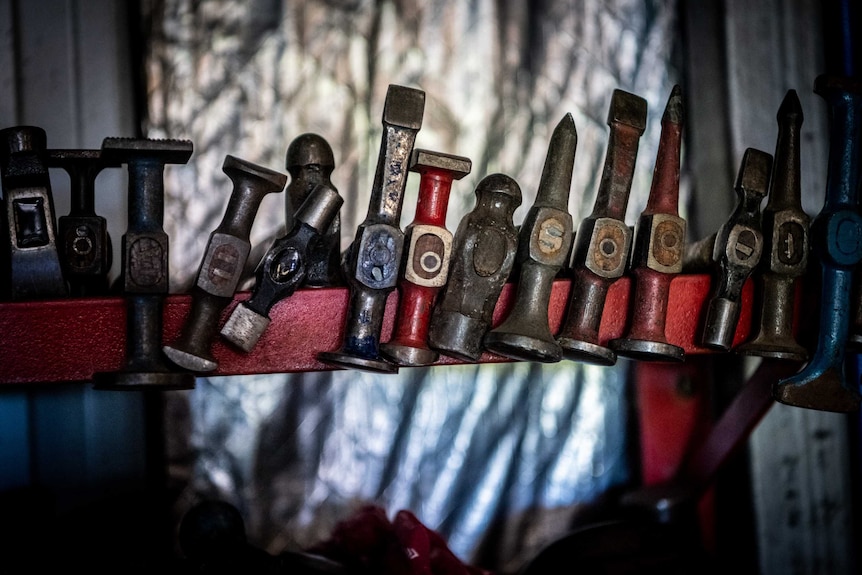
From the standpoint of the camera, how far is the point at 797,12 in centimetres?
173

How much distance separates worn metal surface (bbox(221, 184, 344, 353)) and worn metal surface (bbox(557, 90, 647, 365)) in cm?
35

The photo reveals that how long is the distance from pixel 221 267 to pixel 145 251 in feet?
0.34

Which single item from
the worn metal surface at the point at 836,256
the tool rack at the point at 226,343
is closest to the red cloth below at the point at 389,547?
the tool rack at the point at 226,343

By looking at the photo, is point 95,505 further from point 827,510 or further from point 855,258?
point 827,510

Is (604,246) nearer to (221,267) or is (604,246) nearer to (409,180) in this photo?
(221,267)

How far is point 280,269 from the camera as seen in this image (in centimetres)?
100

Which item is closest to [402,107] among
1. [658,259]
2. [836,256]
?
[658,259]

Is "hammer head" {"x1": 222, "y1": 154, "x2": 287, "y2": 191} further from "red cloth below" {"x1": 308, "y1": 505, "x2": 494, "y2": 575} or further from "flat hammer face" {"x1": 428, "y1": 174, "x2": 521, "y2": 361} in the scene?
"red cloth below" {"x1": 308, "y1": 505, "x2": 494, "y2": 575}

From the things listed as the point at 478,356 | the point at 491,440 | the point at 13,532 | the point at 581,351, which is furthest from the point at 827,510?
the point at 13,532

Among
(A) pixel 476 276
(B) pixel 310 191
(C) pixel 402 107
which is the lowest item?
(A) pixel 476 276

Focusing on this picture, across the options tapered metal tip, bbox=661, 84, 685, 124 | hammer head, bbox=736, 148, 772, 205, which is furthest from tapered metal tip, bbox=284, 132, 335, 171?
hammer head, bbox=736, 148, 772, 205

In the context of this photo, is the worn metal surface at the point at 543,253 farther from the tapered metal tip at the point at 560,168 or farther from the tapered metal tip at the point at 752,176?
the tapered metal tip at the point at 752,176

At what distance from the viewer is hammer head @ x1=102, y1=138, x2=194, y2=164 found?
0.96 m

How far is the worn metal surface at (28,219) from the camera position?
39.0 inches
